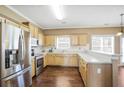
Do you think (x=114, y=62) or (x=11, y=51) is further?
(x=114, y=62)

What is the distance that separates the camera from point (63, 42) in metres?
9.16

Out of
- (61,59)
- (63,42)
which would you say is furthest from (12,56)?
(63,42)

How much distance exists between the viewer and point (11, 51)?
273cm

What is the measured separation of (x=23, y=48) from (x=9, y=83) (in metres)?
1.00

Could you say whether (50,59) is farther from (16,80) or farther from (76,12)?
(16,80)

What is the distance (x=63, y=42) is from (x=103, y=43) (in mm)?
2534

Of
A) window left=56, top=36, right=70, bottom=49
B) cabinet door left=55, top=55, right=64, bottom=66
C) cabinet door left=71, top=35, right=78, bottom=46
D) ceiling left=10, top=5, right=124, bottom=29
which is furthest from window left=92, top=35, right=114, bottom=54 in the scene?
ceiling left=10, top=5, right=124, bottom=29

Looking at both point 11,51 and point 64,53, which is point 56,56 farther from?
point 11,51

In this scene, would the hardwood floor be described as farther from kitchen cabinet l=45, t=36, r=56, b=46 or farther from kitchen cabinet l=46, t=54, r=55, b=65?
kitchen cabinet l=45, t=36, r=56, b=46

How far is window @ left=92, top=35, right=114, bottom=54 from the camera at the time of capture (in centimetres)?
878

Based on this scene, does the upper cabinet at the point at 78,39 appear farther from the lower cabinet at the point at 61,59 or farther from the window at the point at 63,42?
the lower cabinet at the point at 61,59

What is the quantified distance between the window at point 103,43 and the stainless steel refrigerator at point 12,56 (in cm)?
603
